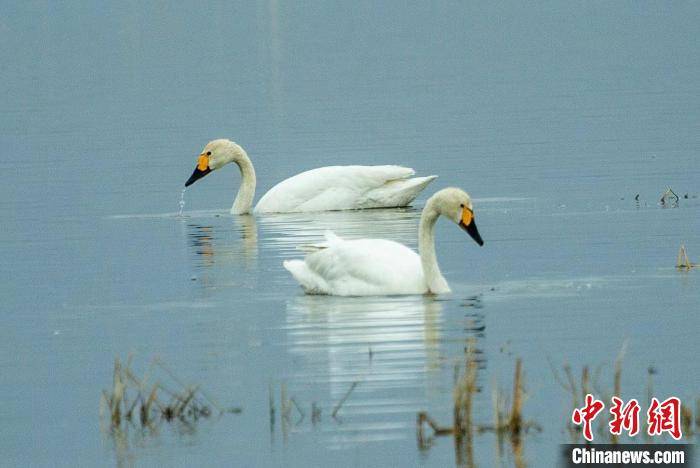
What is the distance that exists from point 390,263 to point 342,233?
616cm

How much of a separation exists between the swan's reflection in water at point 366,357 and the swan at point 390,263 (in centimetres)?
12

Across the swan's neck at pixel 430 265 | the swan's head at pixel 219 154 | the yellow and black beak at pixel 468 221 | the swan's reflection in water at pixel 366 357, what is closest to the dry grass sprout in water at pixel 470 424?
the swan's reflection in water at pixel 366 357

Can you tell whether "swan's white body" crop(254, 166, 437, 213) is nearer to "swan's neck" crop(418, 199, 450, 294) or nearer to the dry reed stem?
"swan's neck" crop(418, 199, 450, 294)

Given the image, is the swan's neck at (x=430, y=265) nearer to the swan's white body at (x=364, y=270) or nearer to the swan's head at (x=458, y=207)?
the swan's white body at (x=364, y=270)

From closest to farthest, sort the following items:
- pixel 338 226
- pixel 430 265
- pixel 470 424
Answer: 1. pixel 470 424
2. pixel 430 265
3. pixel 338 226

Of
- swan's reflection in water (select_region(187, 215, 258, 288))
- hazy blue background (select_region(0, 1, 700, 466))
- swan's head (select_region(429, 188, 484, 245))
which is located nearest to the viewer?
hazy blue background (select_region(0, 1, 700, 466))

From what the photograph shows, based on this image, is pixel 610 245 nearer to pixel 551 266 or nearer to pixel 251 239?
pixel 551 266

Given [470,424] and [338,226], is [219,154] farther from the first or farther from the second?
[470,424]

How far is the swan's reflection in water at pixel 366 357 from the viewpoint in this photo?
472 inches

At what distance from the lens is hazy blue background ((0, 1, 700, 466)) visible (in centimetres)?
1236

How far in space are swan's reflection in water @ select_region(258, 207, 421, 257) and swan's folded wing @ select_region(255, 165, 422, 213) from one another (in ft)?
0.45

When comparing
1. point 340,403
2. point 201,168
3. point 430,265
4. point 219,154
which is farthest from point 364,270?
point 219,154

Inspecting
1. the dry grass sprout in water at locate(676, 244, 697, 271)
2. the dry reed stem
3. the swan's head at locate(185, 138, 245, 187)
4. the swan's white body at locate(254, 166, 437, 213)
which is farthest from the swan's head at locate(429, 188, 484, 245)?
the swan's head at locate(185, 138, 245, 187)

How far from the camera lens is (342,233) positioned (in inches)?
901
